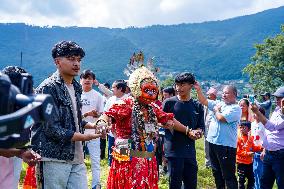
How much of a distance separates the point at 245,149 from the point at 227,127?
0.90 m

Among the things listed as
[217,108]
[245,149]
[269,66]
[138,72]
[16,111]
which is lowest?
[245,149]

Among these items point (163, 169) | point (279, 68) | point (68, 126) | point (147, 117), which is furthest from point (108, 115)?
point (279, 68)

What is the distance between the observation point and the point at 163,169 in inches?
366

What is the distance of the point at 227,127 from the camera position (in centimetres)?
720

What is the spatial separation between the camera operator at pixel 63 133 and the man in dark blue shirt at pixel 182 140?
2.06 metres

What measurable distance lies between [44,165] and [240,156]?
456 cm

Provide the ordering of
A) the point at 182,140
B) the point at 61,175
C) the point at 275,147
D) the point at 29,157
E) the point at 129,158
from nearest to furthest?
the point at 29,157, the point at 61,175, the point at 129,158, the point at 182,140, the point at 275,147

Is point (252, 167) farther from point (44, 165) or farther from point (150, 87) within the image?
point (44, 165)

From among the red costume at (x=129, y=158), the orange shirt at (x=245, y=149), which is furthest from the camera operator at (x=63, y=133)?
the orange shirt at (x=245, y=149)

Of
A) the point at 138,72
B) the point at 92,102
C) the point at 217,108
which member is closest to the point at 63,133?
the point at 138,72

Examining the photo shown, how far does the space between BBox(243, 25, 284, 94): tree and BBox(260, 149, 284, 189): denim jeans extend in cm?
5203

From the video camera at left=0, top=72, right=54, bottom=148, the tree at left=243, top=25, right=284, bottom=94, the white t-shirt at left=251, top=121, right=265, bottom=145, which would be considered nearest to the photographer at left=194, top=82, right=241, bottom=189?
the white t-shirt at left=251, top=121, right=265, bottom=145

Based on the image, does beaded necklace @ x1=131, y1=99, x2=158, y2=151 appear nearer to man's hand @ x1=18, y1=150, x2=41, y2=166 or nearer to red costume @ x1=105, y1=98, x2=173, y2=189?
red costume @ x1=105, y1=98, x2=173, y2=189

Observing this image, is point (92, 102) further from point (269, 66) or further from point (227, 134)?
point (269, 66)
